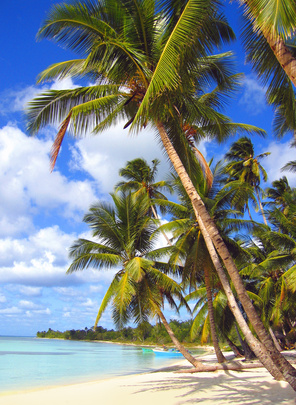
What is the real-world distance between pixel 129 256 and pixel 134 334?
171 inches

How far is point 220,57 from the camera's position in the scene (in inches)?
338

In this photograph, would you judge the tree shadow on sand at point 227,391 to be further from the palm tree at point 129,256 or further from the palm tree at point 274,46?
the palm tree at point 274,46

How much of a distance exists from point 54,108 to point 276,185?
24.0 metres

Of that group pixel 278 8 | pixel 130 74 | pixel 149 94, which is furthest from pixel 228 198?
pixel 278 8

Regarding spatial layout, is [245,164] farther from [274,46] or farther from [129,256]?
[274,46]

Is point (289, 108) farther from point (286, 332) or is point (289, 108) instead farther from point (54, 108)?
point (286, 332)

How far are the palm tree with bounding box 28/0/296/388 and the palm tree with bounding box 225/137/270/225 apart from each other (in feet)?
58.4

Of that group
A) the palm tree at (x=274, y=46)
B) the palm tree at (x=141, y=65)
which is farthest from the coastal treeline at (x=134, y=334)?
the palm tree at (x=274, y=46)

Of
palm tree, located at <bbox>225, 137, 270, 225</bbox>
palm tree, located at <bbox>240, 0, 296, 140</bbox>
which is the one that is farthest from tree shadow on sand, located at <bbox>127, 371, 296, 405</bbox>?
palm tree, located at <bbox>225, 137, 270, 225</bbox>

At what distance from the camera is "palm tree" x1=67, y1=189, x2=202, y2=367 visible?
486 inches

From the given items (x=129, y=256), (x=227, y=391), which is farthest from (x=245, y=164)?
(x=227, y=391)

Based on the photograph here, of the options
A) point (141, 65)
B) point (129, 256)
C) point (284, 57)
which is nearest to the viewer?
point (284, 57)

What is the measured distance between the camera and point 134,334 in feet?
49.2

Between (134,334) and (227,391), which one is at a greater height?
(134,334)
